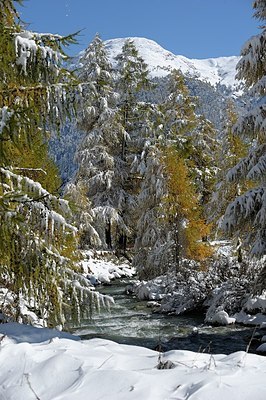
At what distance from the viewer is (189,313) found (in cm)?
1461

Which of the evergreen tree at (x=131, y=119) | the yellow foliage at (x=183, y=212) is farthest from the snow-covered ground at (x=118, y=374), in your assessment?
the evergreen tree at (x=131, y=119)

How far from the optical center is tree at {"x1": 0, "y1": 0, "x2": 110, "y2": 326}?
4.84 m

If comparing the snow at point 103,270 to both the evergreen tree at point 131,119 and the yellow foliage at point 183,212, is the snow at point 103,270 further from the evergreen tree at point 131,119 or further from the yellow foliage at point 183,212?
the yellow foliage at point 183,212

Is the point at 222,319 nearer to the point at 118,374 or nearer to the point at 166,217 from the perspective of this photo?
the point at 166,217

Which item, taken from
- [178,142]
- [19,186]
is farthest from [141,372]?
[178,142]

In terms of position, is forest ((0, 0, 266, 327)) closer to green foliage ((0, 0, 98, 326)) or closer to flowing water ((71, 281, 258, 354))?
A: green foliage ((0, 0, 98, 326))

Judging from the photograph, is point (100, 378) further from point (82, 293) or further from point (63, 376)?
point (82, 293)

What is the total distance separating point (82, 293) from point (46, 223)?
120cm

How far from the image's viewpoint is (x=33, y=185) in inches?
219

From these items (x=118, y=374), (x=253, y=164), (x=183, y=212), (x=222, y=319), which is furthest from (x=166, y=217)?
(x=118, y=374)

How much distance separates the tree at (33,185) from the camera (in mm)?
4844

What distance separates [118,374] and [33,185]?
3005mm

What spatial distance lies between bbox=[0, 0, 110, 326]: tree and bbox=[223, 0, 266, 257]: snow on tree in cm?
506

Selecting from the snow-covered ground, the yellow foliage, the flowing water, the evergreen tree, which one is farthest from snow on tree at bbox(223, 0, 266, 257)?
the evergreen tree
